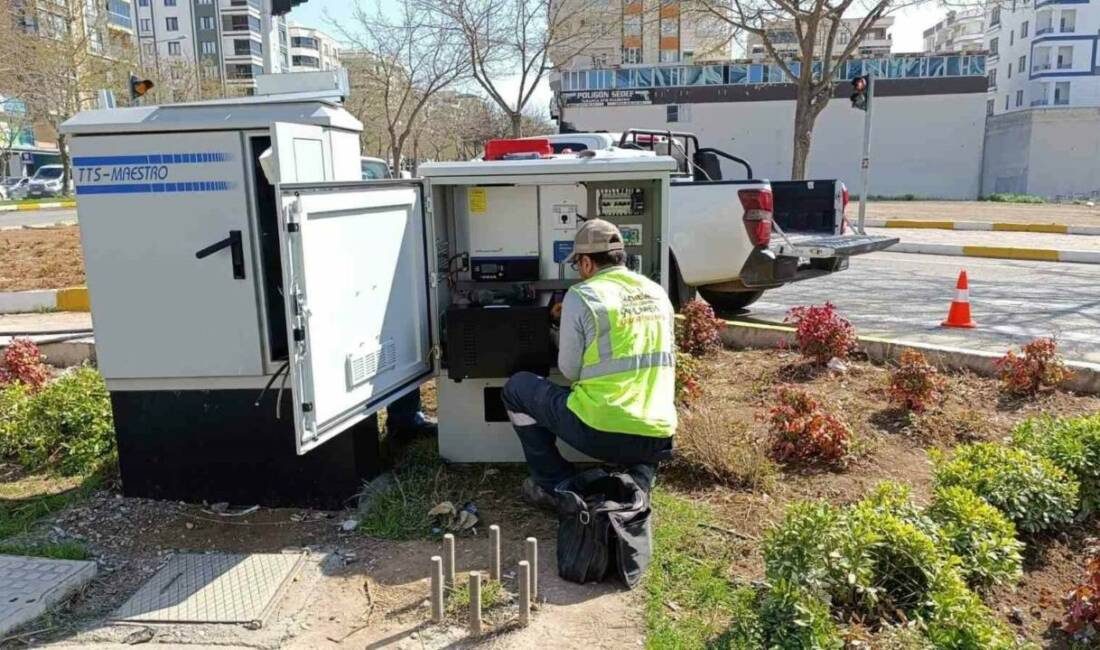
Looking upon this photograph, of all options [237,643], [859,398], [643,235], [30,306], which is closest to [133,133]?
[237,643]

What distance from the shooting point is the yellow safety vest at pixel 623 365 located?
3.74 m

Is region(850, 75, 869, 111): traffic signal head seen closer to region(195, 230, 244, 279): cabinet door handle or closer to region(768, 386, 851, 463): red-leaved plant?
region(768, 386, 851, 463): red-leaved plant

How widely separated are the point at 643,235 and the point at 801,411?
144 centimetres

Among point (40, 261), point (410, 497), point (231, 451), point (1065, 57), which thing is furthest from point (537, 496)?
point (1065, 57)

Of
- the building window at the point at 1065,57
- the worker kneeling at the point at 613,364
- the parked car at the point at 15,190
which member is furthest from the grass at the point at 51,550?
the building window at the point at 1065,57

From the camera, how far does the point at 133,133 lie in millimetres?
4141

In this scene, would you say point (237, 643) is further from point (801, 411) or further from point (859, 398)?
point (859, 398)

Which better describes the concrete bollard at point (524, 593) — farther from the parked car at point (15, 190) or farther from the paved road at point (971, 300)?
the parked car at point (15, 190)

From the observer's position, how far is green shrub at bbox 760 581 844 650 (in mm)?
2771

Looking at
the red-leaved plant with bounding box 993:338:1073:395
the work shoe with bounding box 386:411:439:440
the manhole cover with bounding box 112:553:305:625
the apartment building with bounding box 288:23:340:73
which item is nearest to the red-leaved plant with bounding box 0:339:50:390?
the work shoe with bounding box 386:411:439:440

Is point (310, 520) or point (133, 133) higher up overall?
point (133, 133)

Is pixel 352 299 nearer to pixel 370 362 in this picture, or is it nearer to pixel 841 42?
pixel 370 362

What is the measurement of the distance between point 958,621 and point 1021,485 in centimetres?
121

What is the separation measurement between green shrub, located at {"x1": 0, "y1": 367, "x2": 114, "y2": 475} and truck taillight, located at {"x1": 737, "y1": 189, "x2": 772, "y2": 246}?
17.9 feet
